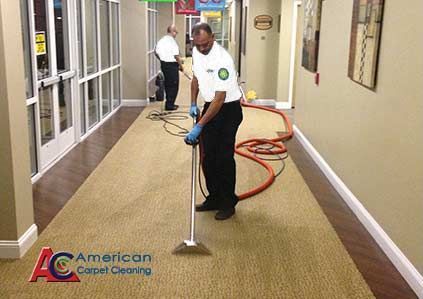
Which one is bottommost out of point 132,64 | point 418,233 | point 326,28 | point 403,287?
point 403,287

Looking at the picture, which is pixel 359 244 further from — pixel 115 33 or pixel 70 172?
pixel 115 33

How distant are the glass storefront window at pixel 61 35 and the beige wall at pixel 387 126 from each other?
3.07m

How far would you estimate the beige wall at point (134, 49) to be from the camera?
8797 mm

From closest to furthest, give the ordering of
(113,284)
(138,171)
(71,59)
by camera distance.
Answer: (113,284) → (138,171) → (71,59)

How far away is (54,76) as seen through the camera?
17.4 feet

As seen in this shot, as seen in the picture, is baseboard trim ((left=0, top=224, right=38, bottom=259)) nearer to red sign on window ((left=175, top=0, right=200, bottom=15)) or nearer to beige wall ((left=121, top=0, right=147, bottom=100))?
beige wall ((left=121, top=0, right=147, bottom=100))

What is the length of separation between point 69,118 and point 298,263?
389 centimetres

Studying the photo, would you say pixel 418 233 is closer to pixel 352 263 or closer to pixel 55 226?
pixel 352 263

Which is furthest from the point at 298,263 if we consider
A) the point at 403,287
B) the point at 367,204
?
the point at 367,204

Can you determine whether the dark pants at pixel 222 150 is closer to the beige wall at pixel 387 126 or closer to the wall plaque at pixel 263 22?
the beige wall at pixel 387 126

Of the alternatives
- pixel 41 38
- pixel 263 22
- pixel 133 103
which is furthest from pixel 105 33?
pixel 41 38

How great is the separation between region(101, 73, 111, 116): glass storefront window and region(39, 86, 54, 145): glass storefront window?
8.26 feet

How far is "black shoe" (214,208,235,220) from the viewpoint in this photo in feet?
12.7

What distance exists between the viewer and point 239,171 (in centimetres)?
518
